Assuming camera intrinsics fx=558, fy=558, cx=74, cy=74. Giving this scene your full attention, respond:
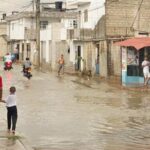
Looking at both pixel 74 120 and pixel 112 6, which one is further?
pixel 112 6

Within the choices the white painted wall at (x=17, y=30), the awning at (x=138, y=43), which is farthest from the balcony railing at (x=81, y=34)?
the white painted wall at (x=17, y=30)

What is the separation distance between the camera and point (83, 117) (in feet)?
57.3

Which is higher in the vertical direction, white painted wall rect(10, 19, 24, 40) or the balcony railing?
white painted wall rect(10, 19, 24, 40)

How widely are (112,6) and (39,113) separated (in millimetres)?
22251

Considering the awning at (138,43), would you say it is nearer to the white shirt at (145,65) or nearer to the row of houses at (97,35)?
the white shirt at (145,65)

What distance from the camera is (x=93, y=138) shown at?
13.6 m

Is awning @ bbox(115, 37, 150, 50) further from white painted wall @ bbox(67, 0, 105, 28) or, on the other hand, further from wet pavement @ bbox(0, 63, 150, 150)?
white painted wall @ bbox(67, 0, 105, 28)

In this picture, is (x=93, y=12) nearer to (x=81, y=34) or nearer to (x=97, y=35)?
(x=81, y=34)

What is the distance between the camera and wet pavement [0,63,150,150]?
13.0 m

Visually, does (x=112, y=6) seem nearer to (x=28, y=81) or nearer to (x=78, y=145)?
(x=28, y=81)

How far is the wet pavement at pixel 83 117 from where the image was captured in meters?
13.0

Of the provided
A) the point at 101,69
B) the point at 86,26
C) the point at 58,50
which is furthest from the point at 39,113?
the point at 58,50

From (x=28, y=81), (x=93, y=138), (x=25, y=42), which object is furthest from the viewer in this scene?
(x=25, y=42)

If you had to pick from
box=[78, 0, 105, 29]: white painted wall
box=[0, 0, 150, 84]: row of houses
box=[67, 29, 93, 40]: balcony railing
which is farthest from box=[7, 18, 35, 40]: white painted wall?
box=[78, 0, 105, 29]: white painted wall
